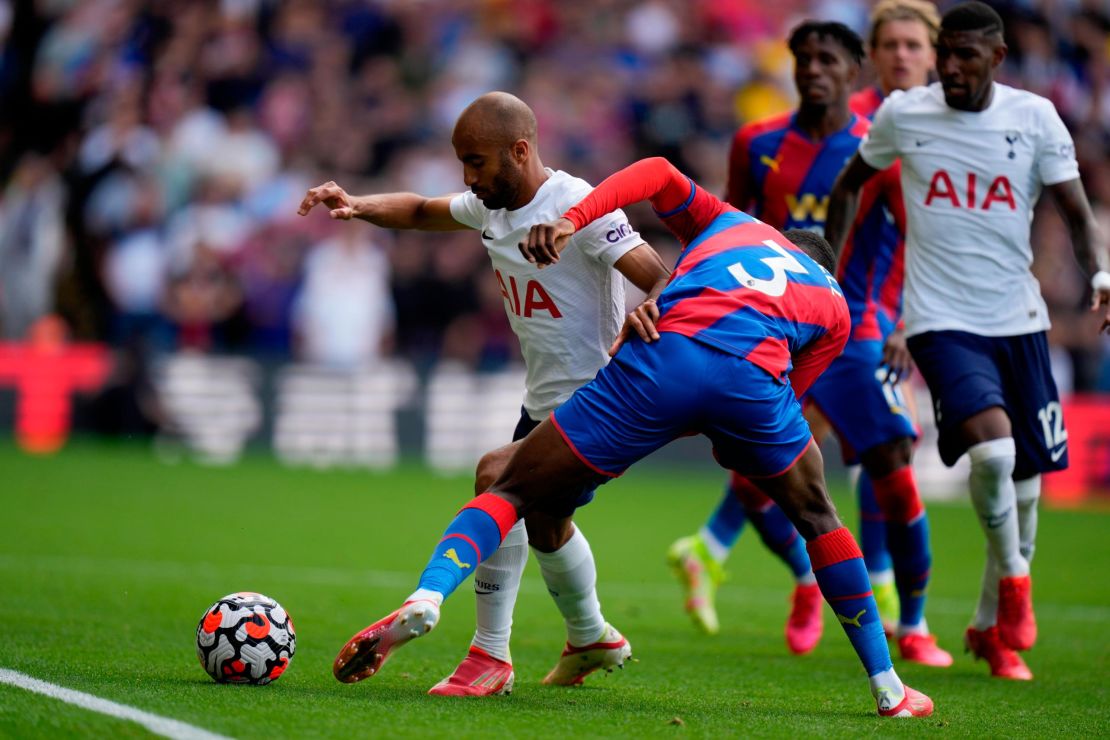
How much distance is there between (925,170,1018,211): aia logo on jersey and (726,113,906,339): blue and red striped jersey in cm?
60

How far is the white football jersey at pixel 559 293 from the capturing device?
5.77 m

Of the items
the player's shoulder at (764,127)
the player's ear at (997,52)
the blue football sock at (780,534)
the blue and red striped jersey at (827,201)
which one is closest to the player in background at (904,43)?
the blue and red striped jersey at (827,201)

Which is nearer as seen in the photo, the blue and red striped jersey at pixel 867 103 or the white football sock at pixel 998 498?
the white football sock at pixel 998 498

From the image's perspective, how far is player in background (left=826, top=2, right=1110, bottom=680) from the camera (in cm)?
680

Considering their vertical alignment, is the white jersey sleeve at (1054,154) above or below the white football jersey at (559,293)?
above

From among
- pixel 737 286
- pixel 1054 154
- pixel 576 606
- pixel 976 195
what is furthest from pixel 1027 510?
pixel 737 286

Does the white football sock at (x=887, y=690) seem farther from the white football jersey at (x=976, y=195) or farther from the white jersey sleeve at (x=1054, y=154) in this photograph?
the white jersey sleeve at (x=1054, y=154)

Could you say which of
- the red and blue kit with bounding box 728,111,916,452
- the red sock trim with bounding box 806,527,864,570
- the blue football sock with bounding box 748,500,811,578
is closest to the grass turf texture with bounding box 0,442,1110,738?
the blue football sock with bounding box 748,500,811,578

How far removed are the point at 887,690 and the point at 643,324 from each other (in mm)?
1532

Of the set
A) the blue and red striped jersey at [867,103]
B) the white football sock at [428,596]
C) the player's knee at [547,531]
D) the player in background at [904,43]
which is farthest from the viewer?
the blue and red striped jersey at [867,103]

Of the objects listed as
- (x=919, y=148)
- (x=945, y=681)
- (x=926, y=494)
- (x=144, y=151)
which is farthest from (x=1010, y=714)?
(x=144, y=151)

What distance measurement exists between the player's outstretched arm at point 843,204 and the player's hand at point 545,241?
2.48 m

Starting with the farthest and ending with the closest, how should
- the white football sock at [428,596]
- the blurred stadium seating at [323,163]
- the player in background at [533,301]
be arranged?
the blurred stadium seating at [323,163]
the player in background at [533,301]
the white football sock at [428,596]

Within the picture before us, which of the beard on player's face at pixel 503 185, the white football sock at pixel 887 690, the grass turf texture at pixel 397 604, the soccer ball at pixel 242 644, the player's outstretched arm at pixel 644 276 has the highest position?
the beard on player's face at pixel 503 185
